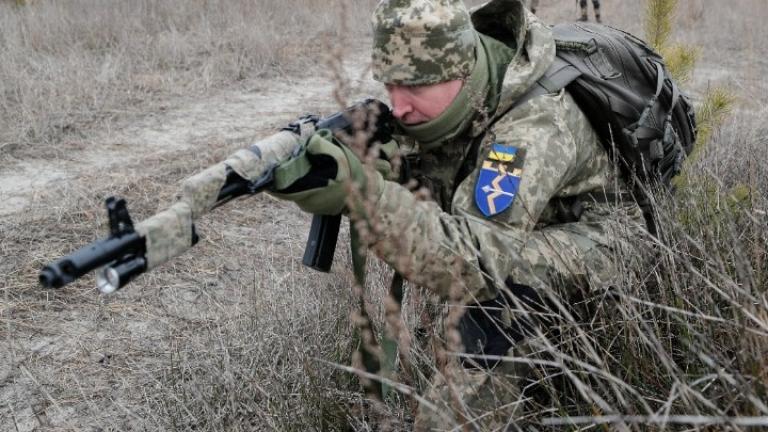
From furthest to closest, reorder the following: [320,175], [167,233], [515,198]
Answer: [515,198]
[320,175]
[167,233]

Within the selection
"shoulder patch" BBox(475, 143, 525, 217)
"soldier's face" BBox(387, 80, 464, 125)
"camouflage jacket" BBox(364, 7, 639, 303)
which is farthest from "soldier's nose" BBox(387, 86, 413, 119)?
"shoulder patch" BBox(475, 143, 525, 217)

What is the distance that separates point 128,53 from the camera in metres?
7.23

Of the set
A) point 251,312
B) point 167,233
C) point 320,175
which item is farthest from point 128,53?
point 167,233

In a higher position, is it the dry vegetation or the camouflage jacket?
the camouflage jacket

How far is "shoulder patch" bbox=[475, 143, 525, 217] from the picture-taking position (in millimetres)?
1945

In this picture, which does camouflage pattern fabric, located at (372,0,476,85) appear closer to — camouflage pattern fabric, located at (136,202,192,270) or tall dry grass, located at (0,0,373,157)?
camouflage pattern fabric, located at (136,202,192,270)

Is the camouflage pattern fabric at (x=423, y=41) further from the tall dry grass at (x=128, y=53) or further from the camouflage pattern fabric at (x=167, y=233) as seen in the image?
the tall dry grass at (x=128, y=53)

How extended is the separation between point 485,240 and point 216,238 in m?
2.33

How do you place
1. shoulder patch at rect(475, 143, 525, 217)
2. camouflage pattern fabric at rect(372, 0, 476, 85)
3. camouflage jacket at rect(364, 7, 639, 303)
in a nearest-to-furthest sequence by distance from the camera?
camouflage jacket at rect(364, 7, 639, 303), shoulder patch at rect(475, 143, 525, 217), camouflage pattern fabric at rect(372, 0, 476, 85)

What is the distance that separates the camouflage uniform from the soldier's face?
0.11 feet

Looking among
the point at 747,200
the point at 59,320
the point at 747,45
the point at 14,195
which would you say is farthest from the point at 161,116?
the point at 747,45

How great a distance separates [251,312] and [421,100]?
1.08 meters

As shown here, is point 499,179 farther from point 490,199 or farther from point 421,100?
point 421,100

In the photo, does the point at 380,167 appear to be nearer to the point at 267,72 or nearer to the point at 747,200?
the point at 747,200
